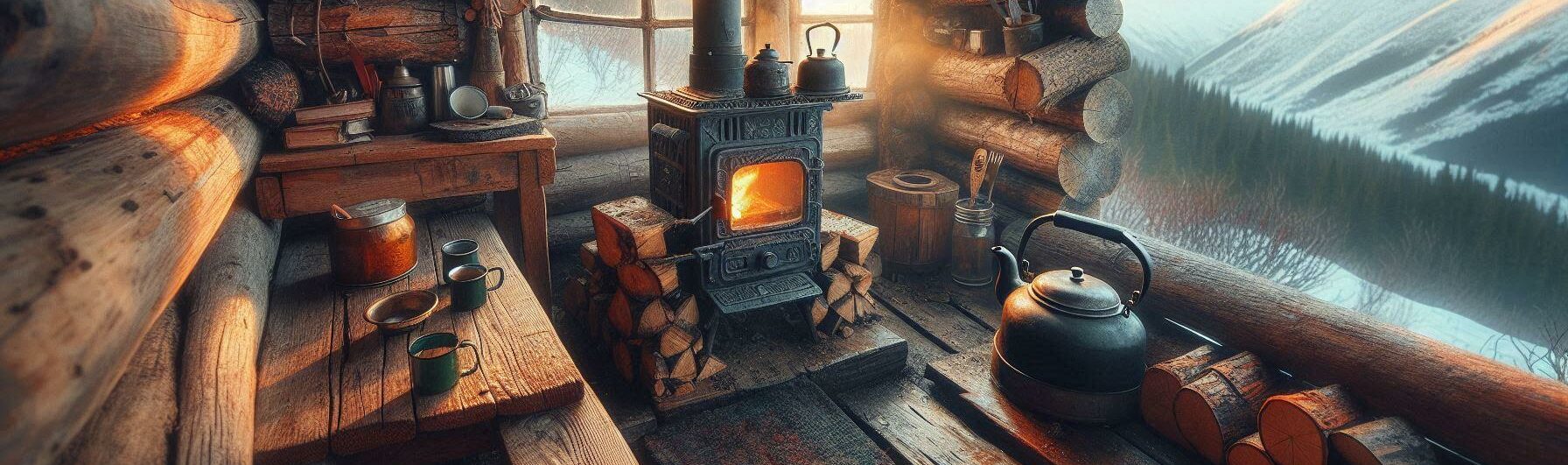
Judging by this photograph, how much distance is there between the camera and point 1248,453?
9.14ft

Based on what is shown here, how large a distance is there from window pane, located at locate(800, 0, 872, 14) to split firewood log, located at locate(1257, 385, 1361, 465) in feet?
12.0

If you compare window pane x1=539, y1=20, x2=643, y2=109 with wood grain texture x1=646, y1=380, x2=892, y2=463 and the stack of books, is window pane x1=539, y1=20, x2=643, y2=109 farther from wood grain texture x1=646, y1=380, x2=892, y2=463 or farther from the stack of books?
wood grain texture x1=646, y1=380, x2=892, y2=463

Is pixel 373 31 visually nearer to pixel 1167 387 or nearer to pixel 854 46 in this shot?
pixel 854 46

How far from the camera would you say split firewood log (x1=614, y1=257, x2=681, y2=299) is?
3.39 meters

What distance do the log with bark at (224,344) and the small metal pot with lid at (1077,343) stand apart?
2.64 m

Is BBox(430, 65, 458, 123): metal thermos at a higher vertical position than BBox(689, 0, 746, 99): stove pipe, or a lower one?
lower

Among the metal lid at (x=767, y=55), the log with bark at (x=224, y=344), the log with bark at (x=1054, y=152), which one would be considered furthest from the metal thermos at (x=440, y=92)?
the log with bark at (x=1054, y=152)

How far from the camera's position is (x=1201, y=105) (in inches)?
229

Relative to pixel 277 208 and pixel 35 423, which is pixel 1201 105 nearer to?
pixel 277 208

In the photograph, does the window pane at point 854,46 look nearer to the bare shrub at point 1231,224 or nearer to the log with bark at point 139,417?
the bare shrub at point 1231,224

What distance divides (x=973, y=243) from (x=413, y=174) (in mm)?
3135

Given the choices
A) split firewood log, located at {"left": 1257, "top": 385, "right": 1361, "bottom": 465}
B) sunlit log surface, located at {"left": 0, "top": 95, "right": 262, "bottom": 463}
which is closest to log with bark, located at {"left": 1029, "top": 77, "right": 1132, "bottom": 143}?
split firewood log, located at {"left": 1257, "top": 385, "right": 1361, "bottom": 465}

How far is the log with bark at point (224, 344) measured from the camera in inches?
63.8

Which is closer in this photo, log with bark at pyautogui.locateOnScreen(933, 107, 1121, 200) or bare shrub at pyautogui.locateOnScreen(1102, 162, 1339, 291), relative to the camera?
log with bark at pyautogui.locateOnScreen(933, 107, 1121, 200)
